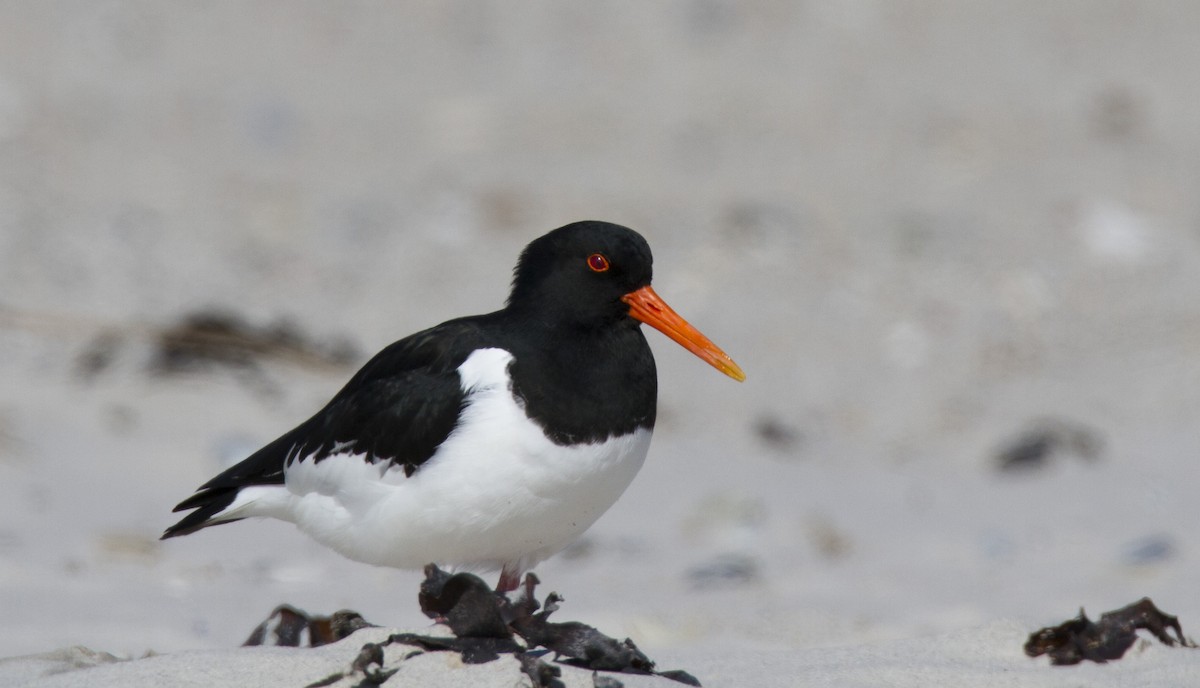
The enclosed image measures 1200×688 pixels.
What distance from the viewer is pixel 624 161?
10.1m

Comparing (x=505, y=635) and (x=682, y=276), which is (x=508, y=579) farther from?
(x=682, y=276)

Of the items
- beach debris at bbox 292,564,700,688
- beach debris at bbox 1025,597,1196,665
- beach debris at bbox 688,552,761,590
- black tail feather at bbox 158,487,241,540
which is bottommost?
beach debris at bbox 292,564,700,688

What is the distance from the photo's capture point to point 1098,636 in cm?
411

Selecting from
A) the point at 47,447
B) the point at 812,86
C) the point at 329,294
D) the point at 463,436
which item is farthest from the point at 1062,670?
the point at 812,86

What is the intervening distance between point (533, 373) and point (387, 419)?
0.46 meters

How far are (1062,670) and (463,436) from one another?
1.64 m

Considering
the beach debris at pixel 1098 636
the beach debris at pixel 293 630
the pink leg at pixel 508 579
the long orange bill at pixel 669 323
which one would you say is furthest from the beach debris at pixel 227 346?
the beach debris at pixel 1098 636

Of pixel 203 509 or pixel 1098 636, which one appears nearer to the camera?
pixel 1098 636

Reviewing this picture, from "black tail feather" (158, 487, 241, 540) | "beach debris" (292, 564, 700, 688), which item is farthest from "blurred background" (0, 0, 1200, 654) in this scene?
"beach debris" (292, 564, 700, 688)

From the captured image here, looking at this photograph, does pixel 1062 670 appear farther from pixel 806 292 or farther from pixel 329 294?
pixel 329 294

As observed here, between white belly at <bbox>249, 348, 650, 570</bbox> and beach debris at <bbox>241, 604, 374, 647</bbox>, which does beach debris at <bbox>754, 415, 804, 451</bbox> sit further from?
beach debris at <bbox>241, 604, 374, 647</bbox>

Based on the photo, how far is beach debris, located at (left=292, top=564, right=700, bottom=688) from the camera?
3533 mm

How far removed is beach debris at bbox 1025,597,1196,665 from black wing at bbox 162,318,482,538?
166 cm

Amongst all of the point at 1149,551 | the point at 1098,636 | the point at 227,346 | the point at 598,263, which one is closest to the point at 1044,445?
the point at 1149,551
